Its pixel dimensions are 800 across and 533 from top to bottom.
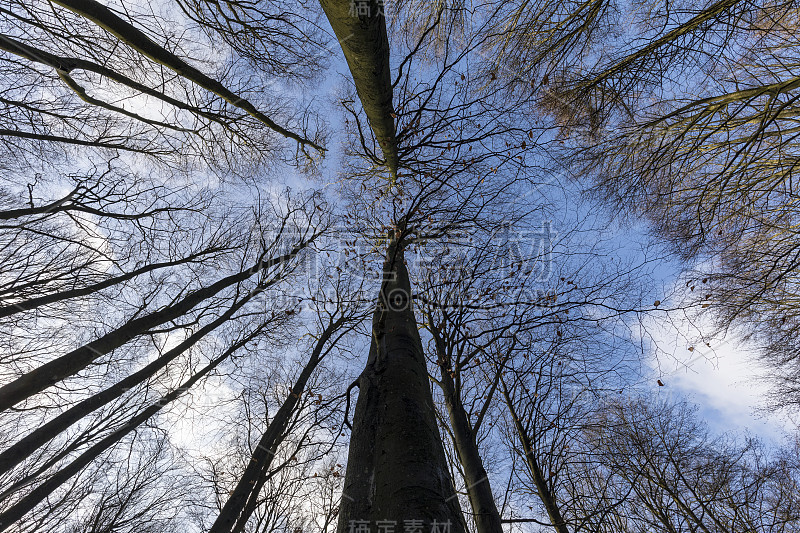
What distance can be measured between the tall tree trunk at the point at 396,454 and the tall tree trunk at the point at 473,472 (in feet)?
6.07

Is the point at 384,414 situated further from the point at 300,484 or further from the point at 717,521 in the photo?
the point at 717,521

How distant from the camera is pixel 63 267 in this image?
5.32 metres

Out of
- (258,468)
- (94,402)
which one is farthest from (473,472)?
(94,402)

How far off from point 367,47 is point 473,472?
434 cm

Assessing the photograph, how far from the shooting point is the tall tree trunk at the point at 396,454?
3.84 feet

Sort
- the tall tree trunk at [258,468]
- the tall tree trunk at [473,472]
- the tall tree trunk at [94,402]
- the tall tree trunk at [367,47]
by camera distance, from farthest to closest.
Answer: the tall tree trunk at [258,468]
the tall tree trunk at [94,402]
the tall tree trunk at [473,472]
the tall tree trunk at [367,47]

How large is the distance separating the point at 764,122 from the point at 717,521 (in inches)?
244

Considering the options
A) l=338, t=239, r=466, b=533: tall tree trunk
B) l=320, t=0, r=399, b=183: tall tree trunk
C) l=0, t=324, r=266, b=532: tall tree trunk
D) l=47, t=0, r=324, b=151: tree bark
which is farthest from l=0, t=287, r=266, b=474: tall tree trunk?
l=320, t=0, r=399, b=183: tall tree trunk

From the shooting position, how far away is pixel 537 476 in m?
4.16

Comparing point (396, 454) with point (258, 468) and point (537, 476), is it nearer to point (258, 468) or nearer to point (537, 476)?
point (537, 476)

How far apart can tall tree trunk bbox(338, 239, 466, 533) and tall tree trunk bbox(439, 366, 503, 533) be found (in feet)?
6.07

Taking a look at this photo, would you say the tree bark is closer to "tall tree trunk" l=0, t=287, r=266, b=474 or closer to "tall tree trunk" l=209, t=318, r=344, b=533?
"tall tree trunk" l=0, t=287, r=266, b=474

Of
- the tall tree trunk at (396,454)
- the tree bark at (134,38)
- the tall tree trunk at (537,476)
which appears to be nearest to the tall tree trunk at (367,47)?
the tall tree trunk at (396,454)

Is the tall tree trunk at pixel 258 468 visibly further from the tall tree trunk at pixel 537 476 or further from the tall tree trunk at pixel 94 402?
the tall tree trunk at pixel 537 476
